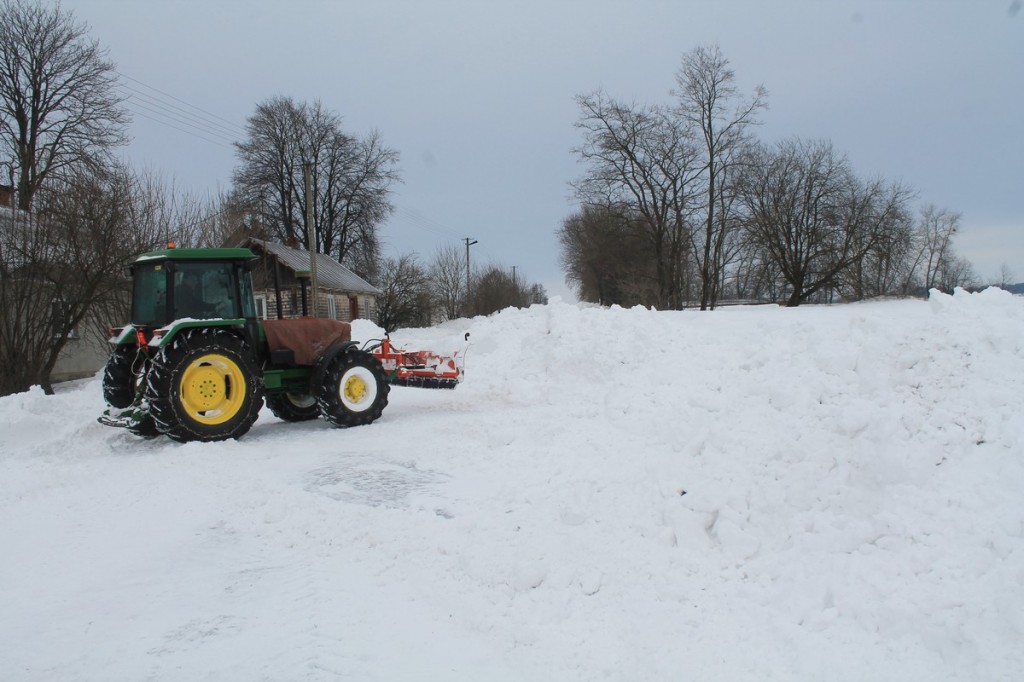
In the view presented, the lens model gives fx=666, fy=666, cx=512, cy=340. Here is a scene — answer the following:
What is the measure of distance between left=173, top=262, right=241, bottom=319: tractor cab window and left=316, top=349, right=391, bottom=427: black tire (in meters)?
1.44

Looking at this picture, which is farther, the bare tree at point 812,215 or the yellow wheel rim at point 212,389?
the bare tree at point 812,215

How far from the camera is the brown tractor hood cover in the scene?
8766 mm

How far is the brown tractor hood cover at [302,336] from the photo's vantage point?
28.8 feet

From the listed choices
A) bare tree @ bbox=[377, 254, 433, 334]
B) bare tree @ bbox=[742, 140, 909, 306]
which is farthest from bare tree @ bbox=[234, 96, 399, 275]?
bare tree @ bbox=[742, 140, 909, 306]

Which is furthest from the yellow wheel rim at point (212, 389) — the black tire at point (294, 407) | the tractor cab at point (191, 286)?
the black tire at point (294, 407)

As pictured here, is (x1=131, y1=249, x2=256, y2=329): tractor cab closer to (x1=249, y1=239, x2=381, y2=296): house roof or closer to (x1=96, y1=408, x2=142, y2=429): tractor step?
(x1=96, y1=408, x2=142, y2=429): tractor step

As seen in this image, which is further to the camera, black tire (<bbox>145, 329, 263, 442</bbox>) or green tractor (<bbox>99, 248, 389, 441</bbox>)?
green tractor (<bbox>99, 248, 389, 441</bbox>)

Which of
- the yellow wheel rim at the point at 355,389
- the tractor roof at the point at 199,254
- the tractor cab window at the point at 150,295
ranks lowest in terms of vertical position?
the yellow wheel rim at the point at 355,389

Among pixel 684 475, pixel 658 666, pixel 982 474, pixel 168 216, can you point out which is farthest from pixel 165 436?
pixel 168 216

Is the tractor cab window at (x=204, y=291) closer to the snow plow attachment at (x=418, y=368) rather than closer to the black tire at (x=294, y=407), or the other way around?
the black tire at (x=294, y=407)

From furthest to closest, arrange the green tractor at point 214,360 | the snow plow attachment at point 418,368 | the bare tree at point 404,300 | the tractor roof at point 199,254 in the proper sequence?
1. the bare tree at point 404,300
2. the snow plow attachment at point 418,368
3. the tractor roof at point 199,254
4. the green tractor at point 214,360

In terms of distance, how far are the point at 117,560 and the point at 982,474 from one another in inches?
214

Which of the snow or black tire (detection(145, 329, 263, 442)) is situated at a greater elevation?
black tire (detection(145, 329, 263, 442))

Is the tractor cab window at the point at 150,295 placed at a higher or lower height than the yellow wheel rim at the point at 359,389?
higher
